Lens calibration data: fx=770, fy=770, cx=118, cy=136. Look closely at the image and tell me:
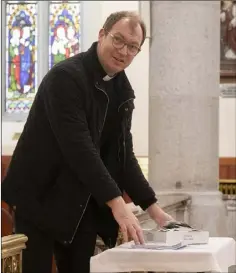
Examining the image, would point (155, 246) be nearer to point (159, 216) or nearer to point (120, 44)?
point (159, 216)

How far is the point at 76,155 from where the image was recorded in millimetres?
2855

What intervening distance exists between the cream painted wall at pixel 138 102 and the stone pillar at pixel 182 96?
22.4ft

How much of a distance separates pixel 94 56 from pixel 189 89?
2962mm

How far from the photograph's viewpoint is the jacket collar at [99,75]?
3.09 m

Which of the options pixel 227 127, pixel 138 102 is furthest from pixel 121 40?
pixel 227 127

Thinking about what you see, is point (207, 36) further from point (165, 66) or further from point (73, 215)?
point (73, 215)

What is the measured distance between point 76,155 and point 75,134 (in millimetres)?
79

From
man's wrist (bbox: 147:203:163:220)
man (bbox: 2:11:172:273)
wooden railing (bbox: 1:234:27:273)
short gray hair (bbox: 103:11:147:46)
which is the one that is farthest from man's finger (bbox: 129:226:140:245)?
short gray hair (bbox: 103:11:147:46)

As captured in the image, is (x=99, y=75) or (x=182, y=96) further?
(x=182, y=96)

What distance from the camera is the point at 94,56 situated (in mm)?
3123

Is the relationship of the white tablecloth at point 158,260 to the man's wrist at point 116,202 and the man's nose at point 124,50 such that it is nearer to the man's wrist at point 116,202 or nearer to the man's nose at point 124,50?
the man's wrist at point 116,202

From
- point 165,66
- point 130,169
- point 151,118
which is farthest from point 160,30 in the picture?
point 130,169

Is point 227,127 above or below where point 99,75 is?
below

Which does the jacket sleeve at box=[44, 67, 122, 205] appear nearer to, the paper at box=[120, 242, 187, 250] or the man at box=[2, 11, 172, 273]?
the man at box=[2, 11, 172, 273]
